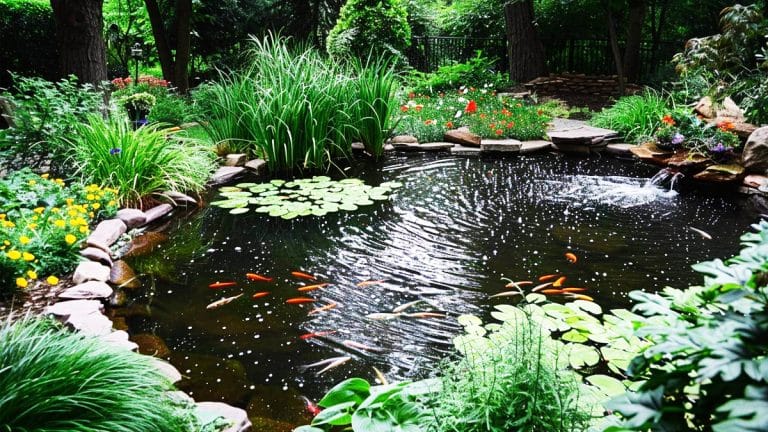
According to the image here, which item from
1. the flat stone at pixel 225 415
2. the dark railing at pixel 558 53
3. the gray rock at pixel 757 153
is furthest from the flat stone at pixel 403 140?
the dark railing at pixel 558 53

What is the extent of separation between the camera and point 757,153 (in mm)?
5695

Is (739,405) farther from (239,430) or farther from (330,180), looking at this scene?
(330,180)

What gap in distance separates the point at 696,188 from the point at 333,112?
4.02 metres

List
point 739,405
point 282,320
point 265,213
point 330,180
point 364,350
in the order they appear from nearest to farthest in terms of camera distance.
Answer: point 739,405 < point 364,350 < point 282,320 < point 265,213 < point 330,180

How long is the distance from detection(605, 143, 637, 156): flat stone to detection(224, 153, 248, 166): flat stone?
4.67 meters

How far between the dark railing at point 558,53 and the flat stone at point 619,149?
466cm

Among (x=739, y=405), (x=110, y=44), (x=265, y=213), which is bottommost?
(x=265, y=213)

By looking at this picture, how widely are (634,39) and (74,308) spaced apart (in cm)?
1077

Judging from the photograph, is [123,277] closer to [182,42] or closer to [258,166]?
[258,166]

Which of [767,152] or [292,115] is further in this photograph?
[292,115]

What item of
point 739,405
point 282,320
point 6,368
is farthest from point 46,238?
point 739,405

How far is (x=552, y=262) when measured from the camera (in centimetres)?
398

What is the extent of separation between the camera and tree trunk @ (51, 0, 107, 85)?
5.78m

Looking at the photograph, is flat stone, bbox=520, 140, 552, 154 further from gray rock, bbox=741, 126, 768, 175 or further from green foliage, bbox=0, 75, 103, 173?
green foliage, bbox=0, 75, 103, 173
